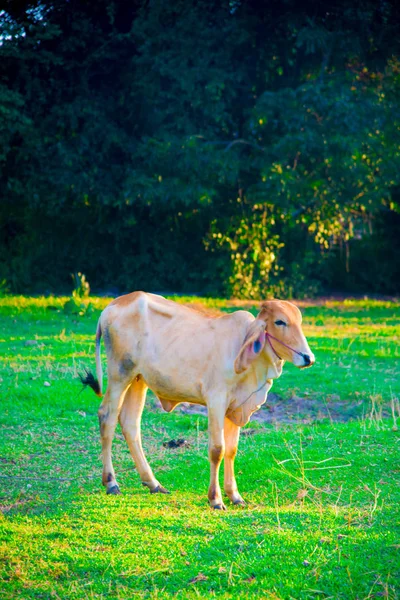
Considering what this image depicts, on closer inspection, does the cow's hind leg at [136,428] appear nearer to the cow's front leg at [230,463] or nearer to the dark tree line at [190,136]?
the cow's front leg at [230,463]

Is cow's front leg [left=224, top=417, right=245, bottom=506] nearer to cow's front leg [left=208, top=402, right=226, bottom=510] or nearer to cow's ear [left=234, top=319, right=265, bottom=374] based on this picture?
cow's front leg [left=208, top=402, right=226, bottom=510]

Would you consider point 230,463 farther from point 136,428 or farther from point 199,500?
point 136,428

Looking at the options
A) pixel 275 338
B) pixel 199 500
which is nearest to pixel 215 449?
pixel 199 500

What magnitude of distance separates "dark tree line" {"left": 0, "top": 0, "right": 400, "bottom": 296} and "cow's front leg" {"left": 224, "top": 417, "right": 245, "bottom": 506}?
38.1 feet

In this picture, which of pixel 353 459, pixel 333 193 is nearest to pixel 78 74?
pixel 333 193

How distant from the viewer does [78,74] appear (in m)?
18.5

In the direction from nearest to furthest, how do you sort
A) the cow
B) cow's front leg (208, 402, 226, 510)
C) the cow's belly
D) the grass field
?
the grass field → cow's front leg (208, 402, 226, 510) → the cow → the cow's belly

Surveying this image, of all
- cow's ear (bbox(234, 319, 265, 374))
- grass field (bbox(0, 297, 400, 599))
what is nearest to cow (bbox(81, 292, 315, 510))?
cow's ear (bbox(234, 319, 265, 374))

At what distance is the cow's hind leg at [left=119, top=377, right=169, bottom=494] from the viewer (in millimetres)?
6230

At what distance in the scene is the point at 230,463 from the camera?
19.7ft

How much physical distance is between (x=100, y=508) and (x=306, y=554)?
5.13 ft

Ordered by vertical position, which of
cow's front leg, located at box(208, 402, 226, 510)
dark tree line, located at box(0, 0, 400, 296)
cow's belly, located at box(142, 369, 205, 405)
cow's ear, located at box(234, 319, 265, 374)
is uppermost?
dark tree line, located at box(0, 0, 400, 296)

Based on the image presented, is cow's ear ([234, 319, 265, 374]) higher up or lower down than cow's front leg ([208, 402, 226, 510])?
higher up

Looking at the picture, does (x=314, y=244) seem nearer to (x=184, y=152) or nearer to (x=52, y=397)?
(x=184, y=152)
